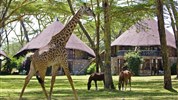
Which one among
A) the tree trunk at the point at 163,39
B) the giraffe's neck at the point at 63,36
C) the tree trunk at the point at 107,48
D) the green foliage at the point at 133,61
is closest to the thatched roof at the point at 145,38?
the green foliage at the point at 133,61

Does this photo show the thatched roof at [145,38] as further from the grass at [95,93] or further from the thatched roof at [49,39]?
the grass at [95,93]

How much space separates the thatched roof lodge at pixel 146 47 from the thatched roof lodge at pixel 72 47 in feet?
14.1

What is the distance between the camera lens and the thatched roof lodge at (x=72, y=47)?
51634 millimetres

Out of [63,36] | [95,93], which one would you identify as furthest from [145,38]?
[63,36]

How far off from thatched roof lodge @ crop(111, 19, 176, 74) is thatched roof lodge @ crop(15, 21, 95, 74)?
4283 mm

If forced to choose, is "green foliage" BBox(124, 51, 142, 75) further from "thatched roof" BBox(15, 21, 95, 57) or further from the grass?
the grass

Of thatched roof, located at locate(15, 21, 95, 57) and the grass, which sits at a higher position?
thatched roof, located at locate(15, 21, 95, 57)

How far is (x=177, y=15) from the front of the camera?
26922 millimetres

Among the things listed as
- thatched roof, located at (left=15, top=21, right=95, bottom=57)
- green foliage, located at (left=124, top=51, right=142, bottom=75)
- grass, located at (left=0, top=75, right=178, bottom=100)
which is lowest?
green foliage, located at (left=124, top=51, right=142, bottom=75)

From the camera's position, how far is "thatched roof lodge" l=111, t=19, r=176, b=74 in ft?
163

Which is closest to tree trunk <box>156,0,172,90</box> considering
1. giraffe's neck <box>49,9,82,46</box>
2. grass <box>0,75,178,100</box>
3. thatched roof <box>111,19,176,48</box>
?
grass <box>0,75,178,100</box>

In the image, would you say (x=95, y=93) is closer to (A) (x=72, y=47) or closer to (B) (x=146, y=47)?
(B) (x=146, y=47)

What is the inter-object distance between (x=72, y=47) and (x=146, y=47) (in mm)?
9171

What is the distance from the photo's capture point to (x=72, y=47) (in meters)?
52.5
